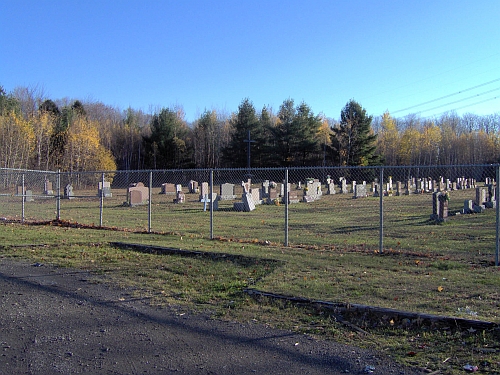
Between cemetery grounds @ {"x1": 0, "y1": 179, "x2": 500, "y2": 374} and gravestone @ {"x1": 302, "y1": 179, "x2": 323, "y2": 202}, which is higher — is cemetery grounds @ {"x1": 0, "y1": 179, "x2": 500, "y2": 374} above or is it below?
below

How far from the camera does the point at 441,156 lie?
70.6 metres

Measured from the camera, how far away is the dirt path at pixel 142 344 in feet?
Result: 13.1

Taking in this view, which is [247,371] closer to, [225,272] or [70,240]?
[225,272]

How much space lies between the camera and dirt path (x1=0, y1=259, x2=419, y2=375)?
400 centimetres

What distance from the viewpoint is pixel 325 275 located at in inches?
290

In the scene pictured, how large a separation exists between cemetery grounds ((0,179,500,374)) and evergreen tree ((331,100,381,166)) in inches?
1625

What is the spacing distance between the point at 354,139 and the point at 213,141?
75.7 feet

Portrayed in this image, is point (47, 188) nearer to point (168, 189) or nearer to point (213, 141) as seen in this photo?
point (168, 189)

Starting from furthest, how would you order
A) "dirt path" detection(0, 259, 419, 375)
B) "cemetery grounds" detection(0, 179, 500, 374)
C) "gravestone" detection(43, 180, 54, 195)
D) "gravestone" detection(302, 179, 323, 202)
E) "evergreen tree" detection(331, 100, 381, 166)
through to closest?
"evergreen tree" detection(331, 100, 381, 166) → "gravestone" detection(43, 180, 54, 195) → "gravestone" detection(302, 179, 323, 202) → "cemetery grounds" detection(0, 179, 500, 374) → "dirt path" detection(0, 259, 419, 375)

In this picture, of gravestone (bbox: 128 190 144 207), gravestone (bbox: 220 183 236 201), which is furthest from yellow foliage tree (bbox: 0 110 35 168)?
gravestone (bbox: 220 183 236 201)

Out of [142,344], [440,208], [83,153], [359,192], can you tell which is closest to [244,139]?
[83,153]

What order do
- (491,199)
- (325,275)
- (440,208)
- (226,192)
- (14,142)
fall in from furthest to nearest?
(14,142)
(226,192)
(491,199)
(440,208)
(325,275)

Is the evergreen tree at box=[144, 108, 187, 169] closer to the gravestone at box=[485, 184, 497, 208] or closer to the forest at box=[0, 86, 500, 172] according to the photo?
the forest at box=[0, 86, 500, 172]

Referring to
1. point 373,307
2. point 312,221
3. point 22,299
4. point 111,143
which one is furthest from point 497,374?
point 111,143
